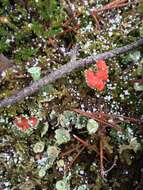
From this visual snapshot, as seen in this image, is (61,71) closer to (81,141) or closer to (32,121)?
(32,121)

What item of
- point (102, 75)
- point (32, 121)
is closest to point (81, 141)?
point (32, 121)

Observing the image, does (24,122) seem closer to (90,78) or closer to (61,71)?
(61,71)

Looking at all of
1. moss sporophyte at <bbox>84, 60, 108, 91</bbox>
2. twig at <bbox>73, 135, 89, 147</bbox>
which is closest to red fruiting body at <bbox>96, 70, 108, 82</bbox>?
moss sporophyte at <bbox>84, 60, 108, 91</bbox>

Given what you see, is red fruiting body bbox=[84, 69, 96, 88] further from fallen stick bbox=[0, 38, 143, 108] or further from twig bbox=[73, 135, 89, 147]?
twig bbox=[73, 135, 89, 147]

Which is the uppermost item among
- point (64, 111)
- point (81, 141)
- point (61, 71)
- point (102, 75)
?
point (61, 71)

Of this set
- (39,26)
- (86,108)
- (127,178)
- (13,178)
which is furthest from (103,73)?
(13,178)

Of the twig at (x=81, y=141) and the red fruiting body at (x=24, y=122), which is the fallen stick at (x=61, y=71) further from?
the twig at (x=81, y=141)

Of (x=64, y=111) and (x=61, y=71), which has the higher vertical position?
(x=61, y=71)
